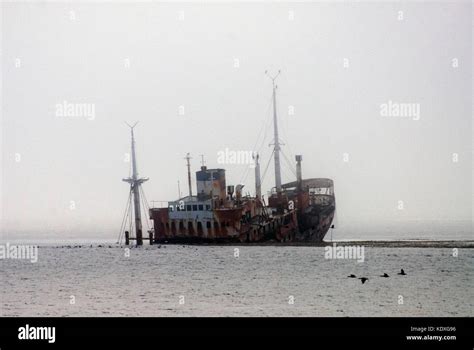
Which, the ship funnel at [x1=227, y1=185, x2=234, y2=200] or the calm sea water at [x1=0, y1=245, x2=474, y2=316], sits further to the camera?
the ship funnel at [x1=227, y1=185, x2=234, y2=200]

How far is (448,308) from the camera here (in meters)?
36.8

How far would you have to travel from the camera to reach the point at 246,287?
4634 centimetres

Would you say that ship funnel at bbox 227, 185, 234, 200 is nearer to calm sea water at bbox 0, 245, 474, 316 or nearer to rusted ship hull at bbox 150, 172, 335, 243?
rusted ship hull at bbox 150, 172, 335, 243

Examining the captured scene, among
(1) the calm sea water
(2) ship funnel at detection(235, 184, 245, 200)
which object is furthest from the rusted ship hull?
(1) the calm sea water

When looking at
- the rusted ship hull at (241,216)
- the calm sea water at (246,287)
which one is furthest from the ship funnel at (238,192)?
the calm sea water at (246,287)

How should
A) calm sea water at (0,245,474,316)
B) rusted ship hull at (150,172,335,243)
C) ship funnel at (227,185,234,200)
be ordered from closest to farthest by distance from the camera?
calm sea water at (0,245,474,316) < rusted ship hull at (150,172,335,243) < ship funnel at (227,185,234,200)

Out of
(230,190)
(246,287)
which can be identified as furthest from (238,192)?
(246,287)

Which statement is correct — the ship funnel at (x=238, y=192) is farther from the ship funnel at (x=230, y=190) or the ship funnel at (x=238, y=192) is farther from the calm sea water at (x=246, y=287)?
the calm sea water at (x=246, y=287)

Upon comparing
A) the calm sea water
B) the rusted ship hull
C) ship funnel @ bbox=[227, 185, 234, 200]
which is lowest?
the calm sea water

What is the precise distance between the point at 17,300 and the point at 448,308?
27.4m

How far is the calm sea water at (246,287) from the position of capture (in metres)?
36.3

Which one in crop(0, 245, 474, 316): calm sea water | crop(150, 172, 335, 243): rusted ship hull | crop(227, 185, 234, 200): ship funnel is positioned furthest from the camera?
crop(227, 185, 234, 200): ship funnel

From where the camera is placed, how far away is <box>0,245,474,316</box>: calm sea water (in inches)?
1430
